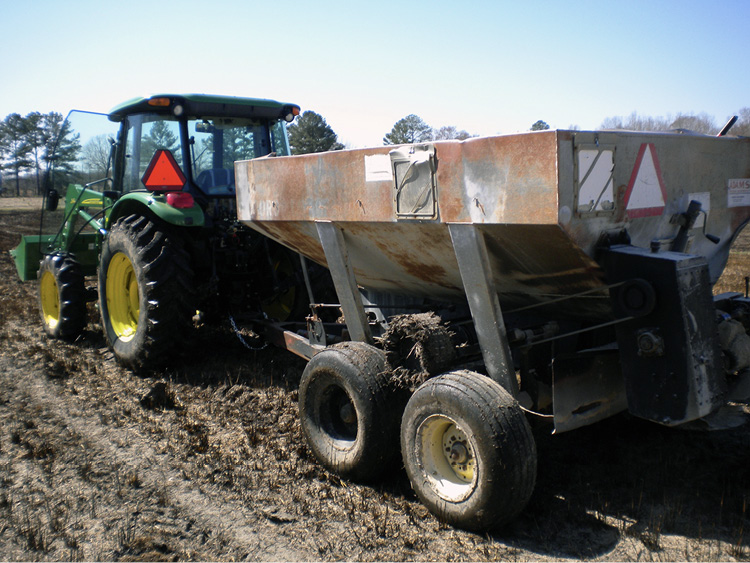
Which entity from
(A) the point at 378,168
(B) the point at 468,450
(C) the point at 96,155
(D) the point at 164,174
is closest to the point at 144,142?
(D) the point at 164,174

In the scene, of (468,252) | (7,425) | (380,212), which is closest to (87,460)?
(7,425)

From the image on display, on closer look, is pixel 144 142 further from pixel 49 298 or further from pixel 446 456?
pixel 446 456

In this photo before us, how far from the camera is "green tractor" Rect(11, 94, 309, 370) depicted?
5.13m

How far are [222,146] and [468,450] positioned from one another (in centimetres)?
368

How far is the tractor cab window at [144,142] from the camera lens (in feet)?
18.0

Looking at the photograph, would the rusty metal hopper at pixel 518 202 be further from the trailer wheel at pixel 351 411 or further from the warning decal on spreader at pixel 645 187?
the trailer wheel at pixel 351 411

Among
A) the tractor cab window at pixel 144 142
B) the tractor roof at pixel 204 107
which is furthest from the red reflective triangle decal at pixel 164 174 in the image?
the tractor roof at pixel 204 107

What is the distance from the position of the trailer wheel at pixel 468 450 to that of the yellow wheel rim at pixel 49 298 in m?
5.22

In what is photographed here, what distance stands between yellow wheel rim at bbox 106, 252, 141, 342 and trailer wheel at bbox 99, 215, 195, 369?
12 cm

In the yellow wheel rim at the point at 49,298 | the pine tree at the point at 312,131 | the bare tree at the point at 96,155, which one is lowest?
the yellow wheel rim at the point at 49,298

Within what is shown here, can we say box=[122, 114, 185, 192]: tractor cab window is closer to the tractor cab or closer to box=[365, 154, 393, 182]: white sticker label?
the tractor cab

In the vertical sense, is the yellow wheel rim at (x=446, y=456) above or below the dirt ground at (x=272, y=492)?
above

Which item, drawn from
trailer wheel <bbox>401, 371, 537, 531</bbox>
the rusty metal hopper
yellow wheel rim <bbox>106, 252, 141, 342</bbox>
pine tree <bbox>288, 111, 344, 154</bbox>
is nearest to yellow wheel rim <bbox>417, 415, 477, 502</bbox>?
trailer wheel <bbox>401, 371, 537, 531</bbox>

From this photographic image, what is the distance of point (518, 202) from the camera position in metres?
2.67
